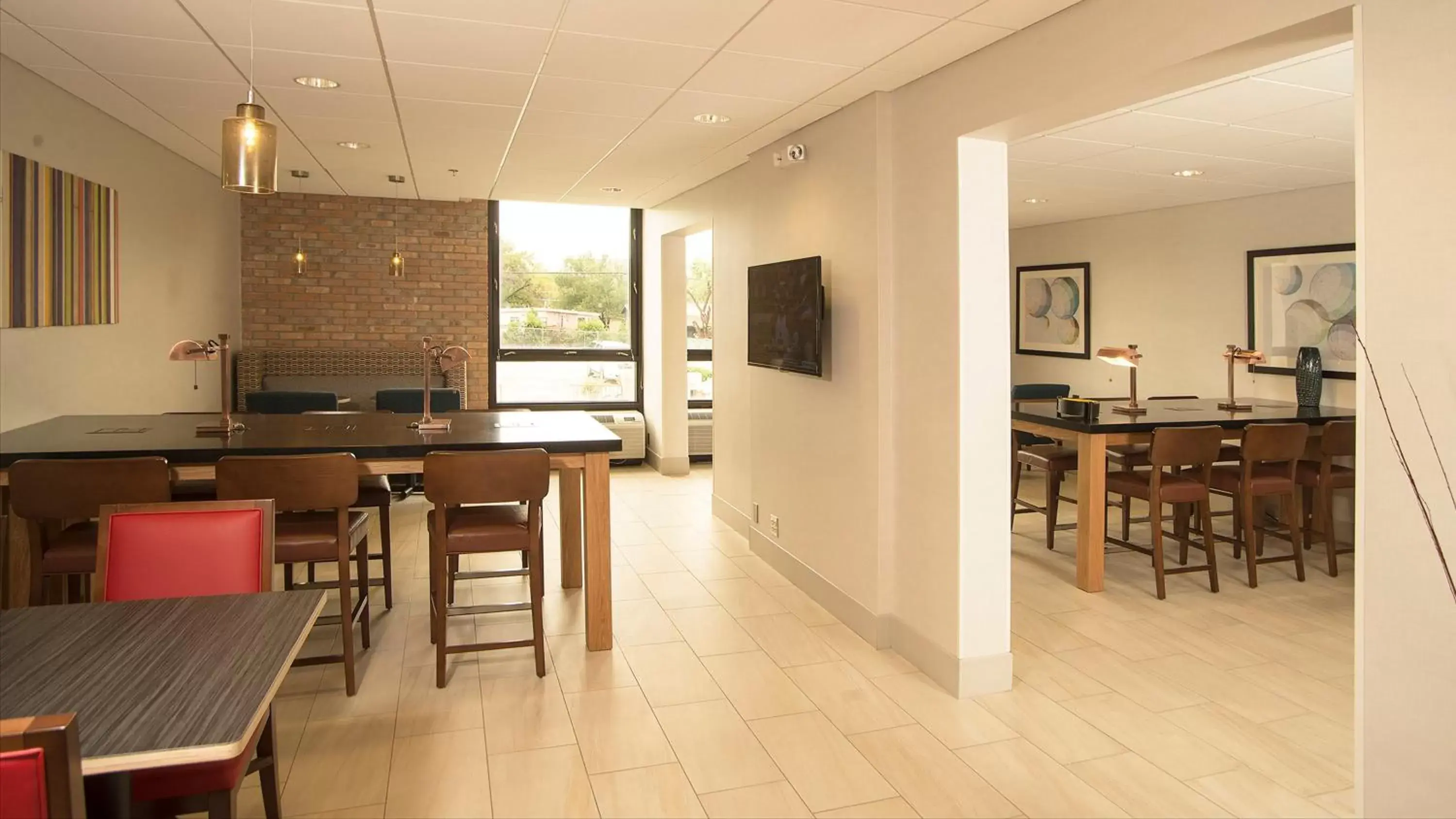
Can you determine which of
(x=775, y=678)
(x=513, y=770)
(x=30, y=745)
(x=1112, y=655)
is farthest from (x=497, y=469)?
(x=1112, y=655)

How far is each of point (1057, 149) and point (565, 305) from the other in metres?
5.54

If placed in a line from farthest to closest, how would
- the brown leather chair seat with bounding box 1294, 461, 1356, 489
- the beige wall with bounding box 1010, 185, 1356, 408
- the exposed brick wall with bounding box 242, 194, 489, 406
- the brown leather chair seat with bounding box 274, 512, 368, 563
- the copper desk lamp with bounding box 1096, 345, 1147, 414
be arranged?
the exposed brick wall with bounding box 242, 194, 489, 406
the beige wall with bounding box 1010, 185, 1356, 408
the brown leather chair seat with bounding box 1294, 461, 1356, 489
the copper desk lamp with bounding box 1096, 345, 1147, 414
the brown leather chair seat with bounding box 274, 512, 368, 563

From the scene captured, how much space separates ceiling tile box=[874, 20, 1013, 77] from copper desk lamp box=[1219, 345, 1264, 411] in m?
3.58

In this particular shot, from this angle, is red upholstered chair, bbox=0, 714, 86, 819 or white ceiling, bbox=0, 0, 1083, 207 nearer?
red upholstered chair, bbox=0, 714, 86, 819

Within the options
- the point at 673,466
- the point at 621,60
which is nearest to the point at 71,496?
the point at 621,60

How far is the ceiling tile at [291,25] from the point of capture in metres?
3.19

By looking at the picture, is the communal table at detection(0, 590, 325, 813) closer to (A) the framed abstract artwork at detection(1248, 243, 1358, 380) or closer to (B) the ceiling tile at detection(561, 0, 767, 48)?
(B) the ceiling tile at detection(561, 0, 767, 48)

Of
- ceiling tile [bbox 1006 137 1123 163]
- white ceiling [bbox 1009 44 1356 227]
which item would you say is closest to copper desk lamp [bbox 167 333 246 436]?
white ceiling [bbox 1009 44 1356 227]

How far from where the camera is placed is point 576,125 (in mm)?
5031

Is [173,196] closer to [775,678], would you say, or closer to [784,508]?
[784,508]

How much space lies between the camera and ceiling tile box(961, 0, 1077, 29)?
3.00m

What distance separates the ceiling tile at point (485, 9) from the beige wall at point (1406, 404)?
8.04ft

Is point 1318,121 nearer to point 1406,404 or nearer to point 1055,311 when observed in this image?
point 1406,404

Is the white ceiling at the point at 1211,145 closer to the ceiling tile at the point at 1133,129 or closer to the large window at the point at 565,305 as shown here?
the ceiling tile at the point at 1133,129
